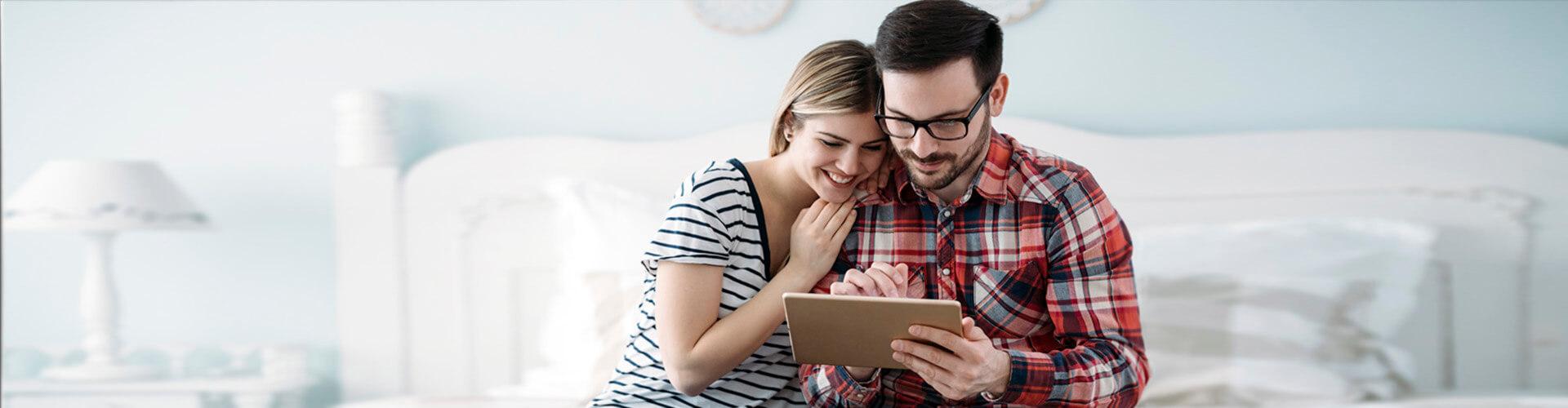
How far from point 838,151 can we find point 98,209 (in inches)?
65.9

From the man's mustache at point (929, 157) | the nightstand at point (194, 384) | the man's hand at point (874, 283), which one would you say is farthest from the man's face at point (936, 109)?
the nightstand at point (194, 384)

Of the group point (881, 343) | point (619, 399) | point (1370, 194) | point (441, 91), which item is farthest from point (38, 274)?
point (1370, 194)

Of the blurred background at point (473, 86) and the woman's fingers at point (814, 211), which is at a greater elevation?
the blurred background at point (473, 86)

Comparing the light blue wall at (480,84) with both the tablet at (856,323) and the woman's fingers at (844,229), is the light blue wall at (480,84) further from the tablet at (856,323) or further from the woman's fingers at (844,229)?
the tablet at (856,323)

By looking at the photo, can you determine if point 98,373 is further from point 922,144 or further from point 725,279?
point 922,144

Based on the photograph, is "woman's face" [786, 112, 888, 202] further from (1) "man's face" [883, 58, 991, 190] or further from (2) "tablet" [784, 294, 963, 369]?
(2) "tablet" [784, 294, 963, 369]

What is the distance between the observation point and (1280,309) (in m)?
1.72

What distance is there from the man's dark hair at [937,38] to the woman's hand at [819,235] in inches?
7.5

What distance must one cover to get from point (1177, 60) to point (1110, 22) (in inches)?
5.3

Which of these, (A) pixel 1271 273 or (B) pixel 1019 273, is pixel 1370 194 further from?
(B) pixel 1019 273

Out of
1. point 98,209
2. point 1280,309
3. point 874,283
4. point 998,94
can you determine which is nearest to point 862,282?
point 874,283

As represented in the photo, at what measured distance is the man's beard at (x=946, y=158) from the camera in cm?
114

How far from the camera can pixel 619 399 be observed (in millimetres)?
1304

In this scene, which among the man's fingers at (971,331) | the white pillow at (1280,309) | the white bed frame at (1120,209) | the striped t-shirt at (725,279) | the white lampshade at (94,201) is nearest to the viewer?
the man's fingers at (971,331)
